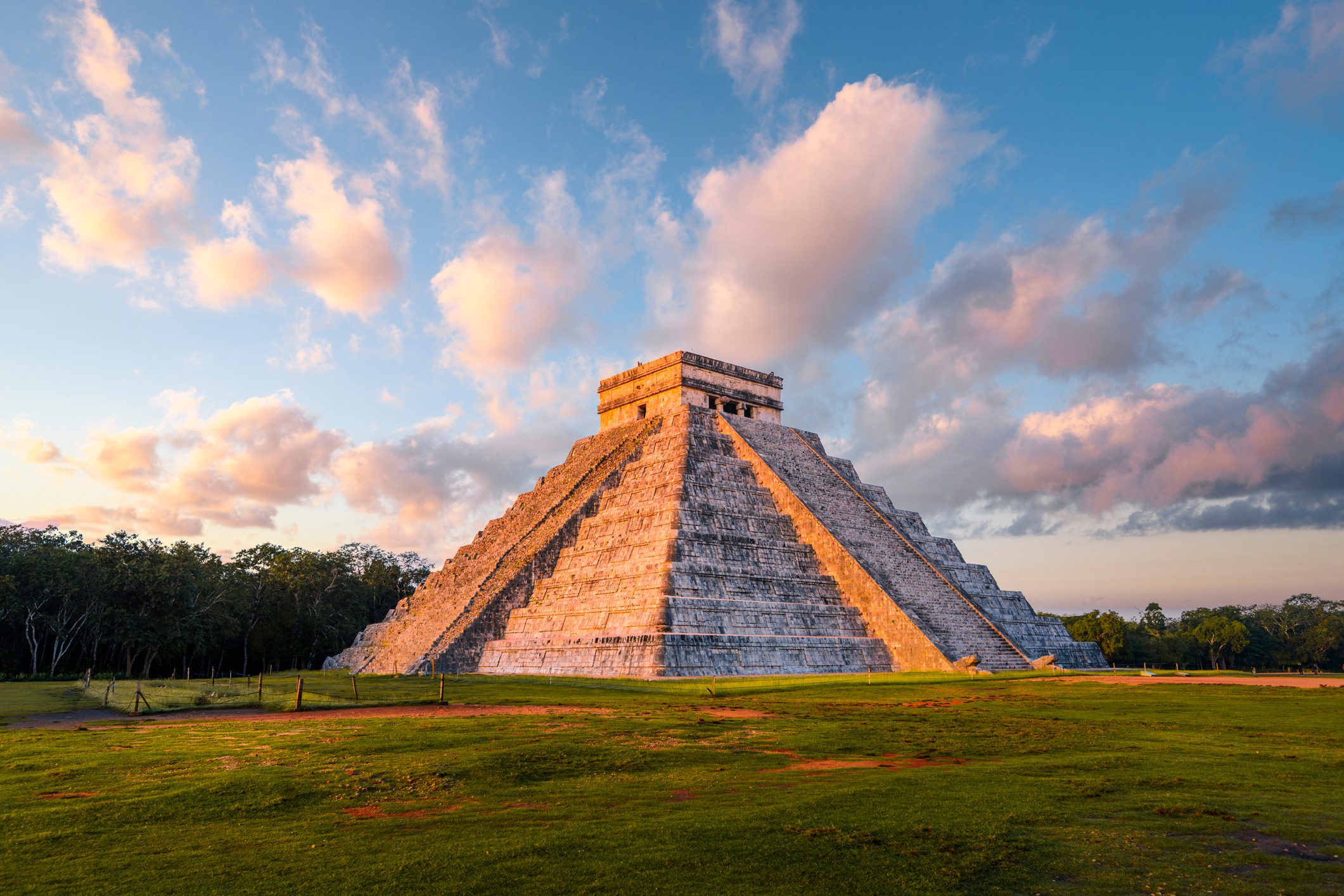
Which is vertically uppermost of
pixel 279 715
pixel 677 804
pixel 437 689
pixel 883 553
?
pixel 883 553

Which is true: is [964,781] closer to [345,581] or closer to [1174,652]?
[1174,652]

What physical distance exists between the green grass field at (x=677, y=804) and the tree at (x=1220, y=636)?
5147cm

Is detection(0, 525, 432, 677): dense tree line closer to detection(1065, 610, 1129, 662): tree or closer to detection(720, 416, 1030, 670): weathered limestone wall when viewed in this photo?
detection(720, 416, 1030, 670): weathered limestone wall

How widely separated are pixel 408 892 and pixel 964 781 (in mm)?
6590

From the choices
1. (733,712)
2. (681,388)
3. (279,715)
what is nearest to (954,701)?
(733,712)

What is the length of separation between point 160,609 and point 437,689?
3152cm

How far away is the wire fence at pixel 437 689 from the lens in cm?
1970

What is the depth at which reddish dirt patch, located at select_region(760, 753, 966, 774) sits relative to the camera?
11.1 meters

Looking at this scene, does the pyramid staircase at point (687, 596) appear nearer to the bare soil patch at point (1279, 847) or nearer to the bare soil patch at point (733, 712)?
the bare soil patch at point (733, 712)

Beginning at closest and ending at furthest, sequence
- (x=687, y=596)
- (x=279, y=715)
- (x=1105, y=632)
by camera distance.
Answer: (x=279, y=715) → (x=687, y=596) → (x=1105, y=632)

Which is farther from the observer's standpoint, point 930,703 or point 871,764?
point 930,703

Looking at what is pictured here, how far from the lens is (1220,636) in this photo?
6031 centimetres

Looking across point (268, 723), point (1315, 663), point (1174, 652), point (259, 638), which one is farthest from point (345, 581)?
point (1315, 663)

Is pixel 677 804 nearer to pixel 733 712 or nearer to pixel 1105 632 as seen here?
pixel 733 712
